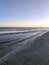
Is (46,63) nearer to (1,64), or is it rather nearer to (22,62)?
(22,62)

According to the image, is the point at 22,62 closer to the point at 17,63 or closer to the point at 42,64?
the point at 17,63

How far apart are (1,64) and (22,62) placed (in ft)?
5.03

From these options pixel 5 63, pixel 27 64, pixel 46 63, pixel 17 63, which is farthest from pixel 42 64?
pixel 5 63

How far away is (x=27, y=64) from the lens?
8156 mm

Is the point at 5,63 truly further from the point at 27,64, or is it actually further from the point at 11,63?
the point at 27,64

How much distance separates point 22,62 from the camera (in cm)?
855

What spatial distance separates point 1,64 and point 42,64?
2868mm

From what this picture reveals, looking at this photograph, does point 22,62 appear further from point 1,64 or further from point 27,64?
point 1,64

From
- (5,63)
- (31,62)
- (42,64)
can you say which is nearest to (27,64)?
(31,62)

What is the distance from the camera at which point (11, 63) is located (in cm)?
831

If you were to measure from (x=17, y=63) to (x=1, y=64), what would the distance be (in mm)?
1139

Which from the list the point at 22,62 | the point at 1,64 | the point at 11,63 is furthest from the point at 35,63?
the point at 1,64

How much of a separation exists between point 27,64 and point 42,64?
1.06 m

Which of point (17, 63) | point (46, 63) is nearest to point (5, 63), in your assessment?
point (17, 63)
